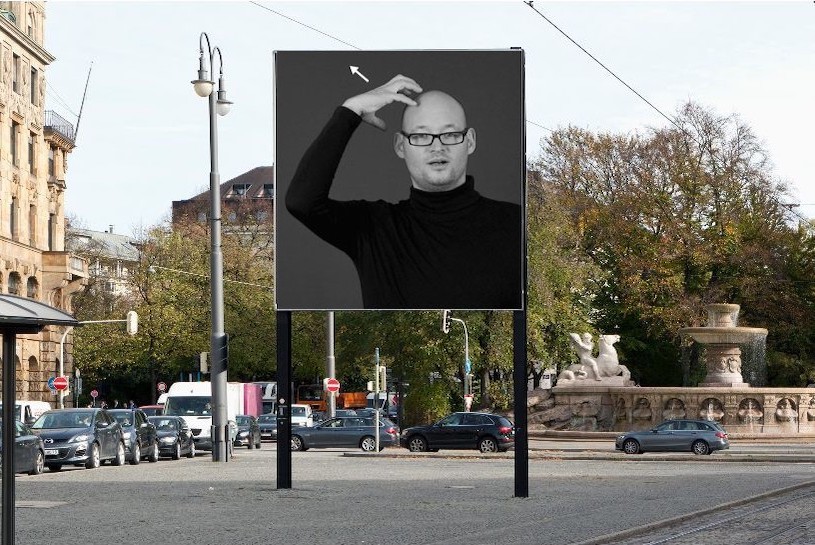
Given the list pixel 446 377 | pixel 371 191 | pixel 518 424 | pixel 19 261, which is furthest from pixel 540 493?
pixel 19 261

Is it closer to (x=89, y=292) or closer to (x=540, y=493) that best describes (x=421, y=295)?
(x=540, y=493)

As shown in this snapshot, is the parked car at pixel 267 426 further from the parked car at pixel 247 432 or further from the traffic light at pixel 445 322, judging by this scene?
the parked car at pixel 247 432

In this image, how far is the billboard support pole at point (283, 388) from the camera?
23.5 metres

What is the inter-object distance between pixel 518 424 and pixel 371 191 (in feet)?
13.6

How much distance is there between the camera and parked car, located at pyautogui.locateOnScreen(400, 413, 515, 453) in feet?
143

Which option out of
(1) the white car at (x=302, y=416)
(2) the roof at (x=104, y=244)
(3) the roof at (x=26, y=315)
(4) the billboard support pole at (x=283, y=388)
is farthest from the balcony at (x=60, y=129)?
(3) the roof at (x=26, y=315)

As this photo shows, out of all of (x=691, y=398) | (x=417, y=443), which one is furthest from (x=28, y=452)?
(x=691, y=398)

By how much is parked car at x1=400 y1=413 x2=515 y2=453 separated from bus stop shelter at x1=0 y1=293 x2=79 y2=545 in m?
33.2

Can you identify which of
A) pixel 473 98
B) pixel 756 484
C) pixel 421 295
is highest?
pixel 473 98

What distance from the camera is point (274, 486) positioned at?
81.9 ft

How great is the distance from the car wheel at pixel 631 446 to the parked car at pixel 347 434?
946 cm

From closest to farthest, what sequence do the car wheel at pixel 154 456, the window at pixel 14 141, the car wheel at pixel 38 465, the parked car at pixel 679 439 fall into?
1. the car wheel at pixel 38 465
2. the car wheel at pixel 154 456
3. the parked car at pixel 679 439
4. the window at pixel 14 141

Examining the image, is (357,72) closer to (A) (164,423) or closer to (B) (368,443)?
(A) (164,423)

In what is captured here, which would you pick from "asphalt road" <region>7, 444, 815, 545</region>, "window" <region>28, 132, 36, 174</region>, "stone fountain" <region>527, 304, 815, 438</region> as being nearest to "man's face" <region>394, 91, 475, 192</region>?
"asphalt road" <region>7, 444, 815, 545</region>
